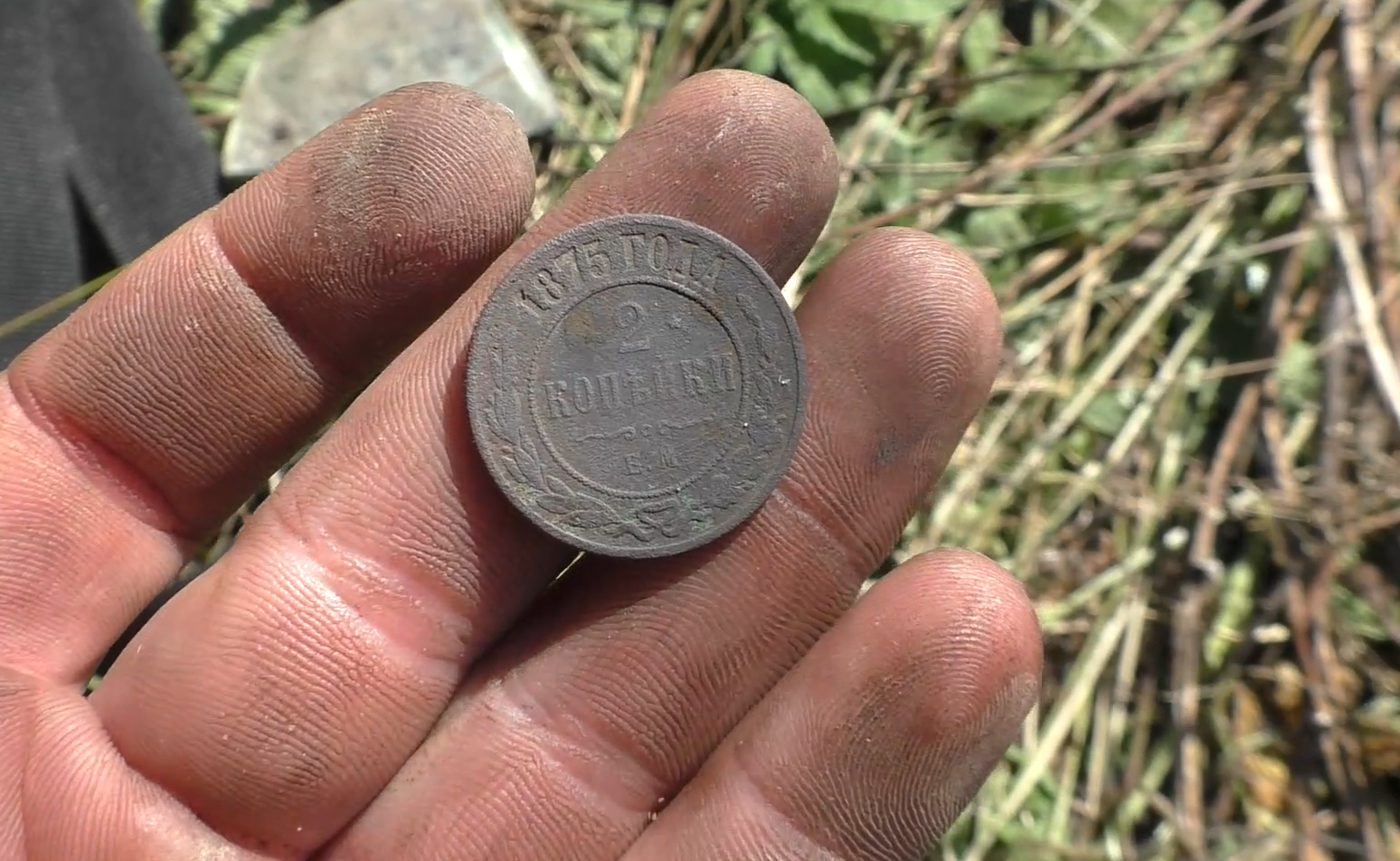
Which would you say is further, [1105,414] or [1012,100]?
[1012,100]

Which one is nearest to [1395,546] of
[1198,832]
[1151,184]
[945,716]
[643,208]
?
[1198,832]

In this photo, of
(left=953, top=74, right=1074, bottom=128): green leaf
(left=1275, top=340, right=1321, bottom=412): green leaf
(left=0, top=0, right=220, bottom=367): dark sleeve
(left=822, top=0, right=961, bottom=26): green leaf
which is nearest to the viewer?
(left=0, top=0, right=220, bottom=367): dark sleeve

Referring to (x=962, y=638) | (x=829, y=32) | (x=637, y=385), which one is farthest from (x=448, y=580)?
(x=829, y=32)

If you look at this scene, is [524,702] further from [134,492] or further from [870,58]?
[870,58]

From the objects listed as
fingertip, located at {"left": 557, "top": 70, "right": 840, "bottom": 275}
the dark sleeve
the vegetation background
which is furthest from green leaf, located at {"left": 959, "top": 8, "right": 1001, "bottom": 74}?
the dark sleeve

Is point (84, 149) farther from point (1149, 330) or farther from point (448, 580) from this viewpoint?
point (1149, 330)

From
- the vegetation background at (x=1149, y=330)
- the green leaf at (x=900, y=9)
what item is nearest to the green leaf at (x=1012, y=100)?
the vegetation background at (x=1149, y=330)

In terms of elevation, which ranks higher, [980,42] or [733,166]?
[733,166]

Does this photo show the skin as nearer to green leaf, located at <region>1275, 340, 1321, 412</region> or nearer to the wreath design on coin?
the wreath design on coin
